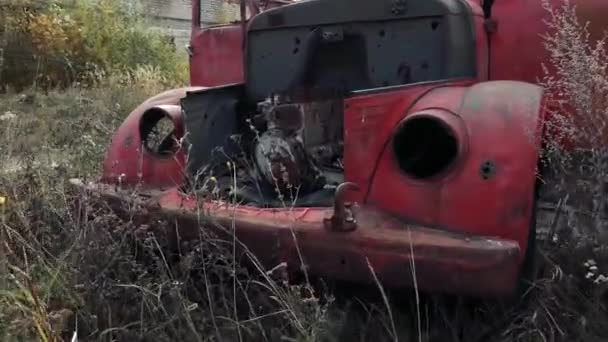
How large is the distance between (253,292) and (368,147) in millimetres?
852

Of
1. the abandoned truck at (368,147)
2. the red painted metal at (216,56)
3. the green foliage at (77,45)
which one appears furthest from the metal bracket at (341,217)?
the green foliage at (77,45)

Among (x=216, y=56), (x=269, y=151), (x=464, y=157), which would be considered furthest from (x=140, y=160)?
(x=464, y=157)

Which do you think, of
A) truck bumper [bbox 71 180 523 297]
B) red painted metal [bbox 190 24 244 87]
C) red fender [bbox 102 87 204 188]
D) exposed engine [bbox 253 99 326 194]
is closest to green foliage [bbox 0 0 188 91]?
red painted metal [bbox 190 24 244 87]

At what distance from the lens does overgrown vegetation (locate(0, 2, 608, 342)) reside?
309cm

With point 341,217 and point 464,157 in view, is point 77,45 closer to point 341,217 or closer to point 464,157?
point 341,217

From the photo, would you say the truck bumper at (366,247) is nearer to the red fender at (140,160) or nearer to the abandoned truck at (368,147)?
the abandoned truck at (368,147)

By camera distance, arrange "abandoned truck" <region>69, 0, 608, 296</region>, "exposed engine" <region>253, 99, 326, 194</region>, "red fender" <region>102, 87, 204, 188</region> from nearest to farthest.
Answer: "abandoned truck" <region>69, 0, 608, 296</region>
"exposed engine" <region>253, 99, 326, 194</region>
"red fender" <region>102, 87, 204, 188</region>

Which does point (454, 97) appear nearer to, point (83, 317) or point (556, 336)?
point (556, 336)

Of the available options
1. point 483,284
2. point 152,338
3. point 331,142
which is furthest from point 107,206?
point 483,284

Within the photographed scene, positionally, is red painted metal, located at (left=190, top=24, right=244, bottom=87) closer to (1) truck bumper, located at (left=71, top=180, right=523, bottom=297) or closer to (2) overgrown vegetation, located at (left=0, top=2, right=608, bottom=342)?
(2) overgrown vegetation, located at (left=0, top=2, right=608, bottom=342)

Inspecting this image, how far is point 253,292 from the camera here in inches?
142

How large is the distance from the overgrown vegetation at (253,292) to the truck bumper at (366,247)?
10 centimetres

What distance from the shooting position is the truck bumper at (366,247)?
2959mm

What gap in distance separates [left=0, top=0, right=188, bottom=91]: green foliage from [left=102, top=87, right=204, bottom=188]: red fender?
7.93 meters
